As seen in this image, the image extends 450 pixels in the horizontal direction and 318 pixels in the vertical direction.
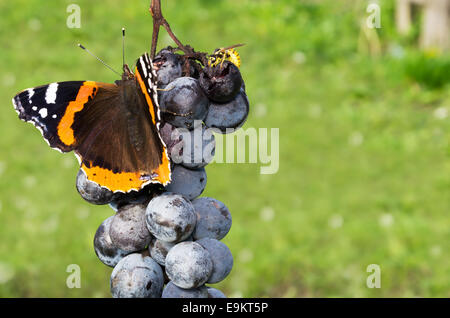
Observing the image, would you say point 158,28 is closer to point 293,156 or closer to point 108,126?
point 108,126

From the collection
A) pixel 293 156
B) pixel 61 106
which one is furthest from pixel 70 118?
pixel 293 156

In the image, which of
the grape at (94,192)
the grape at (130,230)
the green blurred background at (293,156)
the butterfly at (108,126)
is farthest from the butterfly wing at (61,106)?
the green blurred background at (293,156)

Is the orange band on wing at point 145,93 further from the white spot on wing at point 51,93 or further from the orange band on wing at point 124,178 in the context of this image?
the white spot on wing at point 51,93

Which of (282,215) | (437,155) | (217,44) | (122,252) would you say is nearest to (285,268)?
(282,215)

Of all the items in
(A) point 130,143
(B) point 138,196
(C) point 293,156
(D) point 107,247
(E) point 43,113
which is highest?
(C) point 293,156

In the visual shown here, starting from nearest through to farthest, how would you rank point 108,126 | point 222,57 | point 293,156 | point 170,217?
point 170,217 → point 222,57 → point 108,126 → point 293,156
